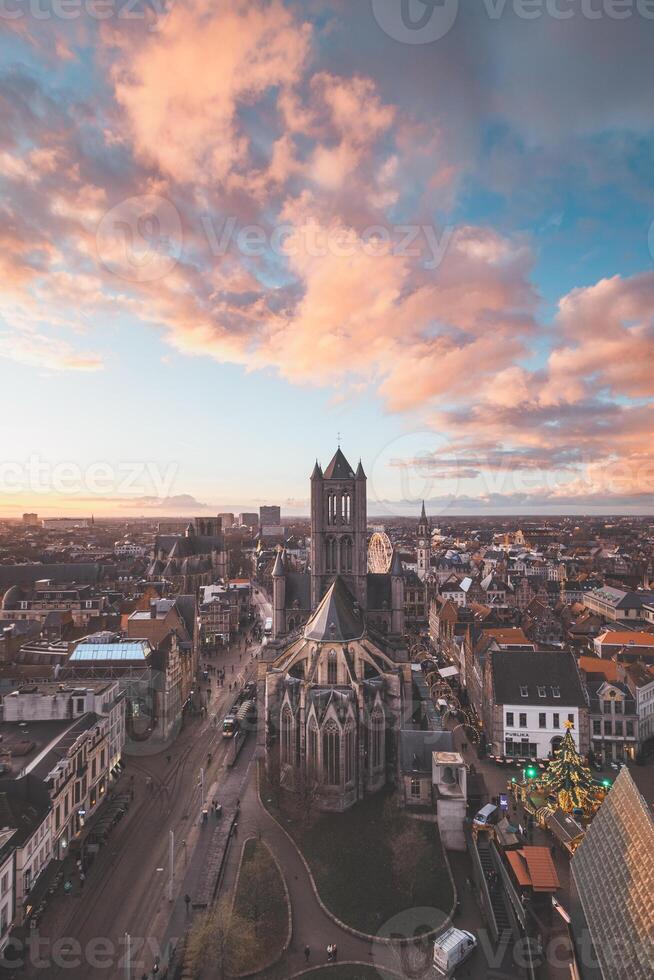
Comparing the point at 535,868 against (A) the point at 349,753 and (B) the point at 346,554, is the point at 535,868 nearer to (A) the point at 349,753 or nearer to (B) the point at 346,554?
(A) the point at 349,753

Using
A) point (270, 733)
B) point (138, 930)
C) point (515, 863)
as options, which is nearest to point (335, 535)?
point (270, 733)

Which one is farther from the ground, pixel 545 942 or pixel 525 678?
pixel 525 678

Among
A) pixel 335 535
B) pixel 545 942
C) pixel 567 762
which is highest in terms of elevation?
pixel 335 535

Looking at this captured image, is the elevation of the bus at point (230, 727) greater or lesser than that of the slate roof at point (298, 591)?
lesser

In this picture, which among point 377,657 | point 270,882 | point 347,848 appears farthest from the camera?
point 377,657

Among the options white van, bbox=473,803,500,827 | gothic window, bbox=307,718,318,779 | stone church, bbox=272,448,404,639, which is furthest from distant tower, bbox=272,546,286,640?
white van, bbox=473,803,500,827

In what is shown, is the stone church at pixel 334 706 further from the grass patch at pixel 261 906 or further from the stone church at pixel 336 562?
the grass patch at pixel 261 906

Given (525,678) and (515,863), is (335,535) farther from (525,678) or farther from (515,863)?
(515,863)

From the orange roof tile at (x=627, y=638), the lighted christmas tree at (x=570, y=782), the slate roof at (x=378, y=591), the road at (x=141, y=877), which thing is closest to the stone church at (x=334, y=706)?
the slate roof at (x=378, y=591)
